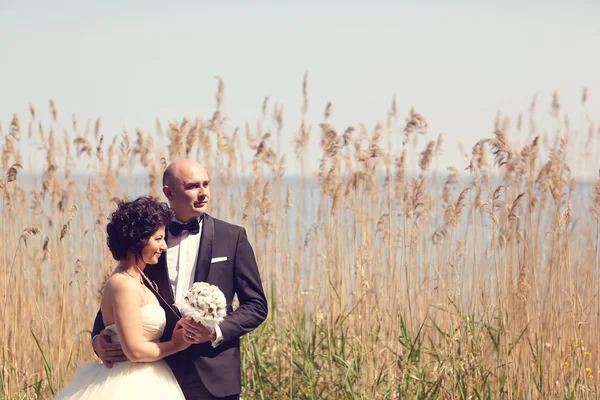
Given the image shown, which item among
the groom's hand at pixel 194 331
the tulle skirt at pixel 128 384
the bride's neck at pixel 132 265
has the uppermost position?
the bride's neck at pixel 132 265

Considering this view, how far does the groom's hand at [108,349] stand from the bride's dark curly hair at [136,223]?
0.99 ft

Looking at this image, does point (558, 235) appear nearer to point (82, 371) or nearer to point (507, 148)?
point (507, 148)

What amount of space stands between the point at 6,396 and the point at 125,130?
1778 millimetres

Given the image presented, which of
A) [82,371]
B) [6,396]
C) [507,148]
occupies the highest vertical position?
[507,148]

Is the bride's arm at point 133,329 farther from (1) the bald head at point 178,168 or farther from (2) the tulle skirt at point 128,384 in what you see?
(1) the bald head at point 178,168

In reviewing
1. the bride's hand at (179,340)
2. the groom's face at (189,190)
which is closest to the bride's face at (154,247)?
the groom's face at (189,190)

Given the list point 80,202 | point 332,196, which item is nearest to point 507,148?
point 332,196

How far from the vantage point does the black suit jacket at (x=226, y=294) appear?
2865 mm

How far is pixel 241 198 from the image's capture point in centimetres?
549

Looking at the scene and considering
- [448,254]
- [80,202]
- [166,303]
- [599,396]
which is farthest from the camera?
[80,202]

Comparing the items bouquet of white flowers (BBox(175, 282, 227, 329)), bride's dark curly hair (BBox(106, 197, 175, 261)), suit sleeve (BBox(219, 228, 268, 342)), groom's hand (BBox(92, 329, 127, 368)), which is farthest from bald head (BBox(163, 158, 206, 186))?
groom's hand (BBox(92, 329, 127, 368))

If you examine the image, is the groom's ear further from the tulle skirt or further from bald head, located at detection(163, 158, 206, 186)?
the tulle skirt

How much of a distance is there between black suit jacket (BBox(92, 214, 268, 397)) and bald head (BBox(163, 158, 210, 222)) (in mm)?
154

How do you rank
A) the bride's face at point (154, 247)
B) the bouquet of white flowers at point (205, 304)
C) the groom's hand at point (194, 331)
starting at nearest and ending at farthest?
the bouquet of white flowers at point (205, 304) < the groom's hand at point (194, 331) < the bride's face at point (154, 247)
